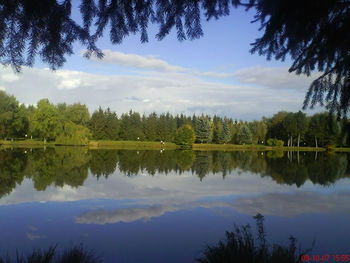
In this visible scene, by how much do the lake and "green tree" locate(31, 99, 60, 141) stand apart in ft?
101

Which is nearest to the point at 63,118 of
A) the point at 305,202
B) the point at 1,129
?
the point at 1,129

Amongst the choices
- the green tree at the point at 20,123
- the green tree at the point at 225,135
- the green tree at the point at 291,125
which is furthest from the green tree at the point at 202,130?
the green tree at the point at 20,123

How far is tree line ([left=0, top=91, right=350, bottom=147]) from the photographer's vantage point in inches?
1688

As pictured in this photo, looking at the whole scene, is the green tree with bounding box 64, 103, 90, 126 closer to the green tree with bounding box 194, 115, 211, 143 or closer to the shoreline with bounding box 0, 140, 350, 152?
the shoreline with bounding box 0, 140, 350, 152

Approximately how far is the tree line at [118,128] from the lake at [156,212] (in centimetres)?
2562

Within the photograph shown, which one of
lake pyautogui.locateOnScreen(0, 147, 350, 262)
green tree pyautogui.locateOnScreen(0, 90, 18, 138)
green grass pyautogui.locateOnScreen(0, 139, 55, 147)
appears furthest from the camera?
green tree pyautogui.locateOnScreen(0, 90, 18, 138)

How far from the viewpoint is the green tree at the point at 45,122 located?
42906 millimetres

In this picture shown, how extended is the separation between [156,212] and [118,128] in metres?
49.7

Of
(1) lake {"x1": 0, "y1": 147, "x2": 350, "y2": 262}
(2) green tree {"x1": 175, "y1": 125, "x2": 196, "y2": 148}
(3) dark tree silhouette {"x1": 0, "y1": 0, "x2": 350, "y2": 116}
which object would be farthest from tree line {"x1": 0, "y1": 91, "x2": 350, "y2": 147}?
(3) dark tree silhouette {"x1": 0, "y1": 0, "x2": 350, "y2": 116}

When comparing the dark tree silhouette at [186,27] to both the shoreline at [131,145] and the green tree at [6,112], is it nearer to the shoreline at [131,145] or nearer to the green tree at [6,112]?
the shoreline at [131,145]

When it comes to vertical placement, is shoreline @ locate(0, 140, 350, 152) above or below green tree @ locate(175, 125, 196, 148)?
below

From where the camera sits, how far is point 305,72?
3.46m

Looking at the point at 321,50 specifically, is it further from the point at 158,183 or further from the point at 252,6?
the point at 158,183

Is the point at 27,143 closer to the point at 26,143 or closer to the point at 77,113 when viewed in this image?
the point at 26,143
